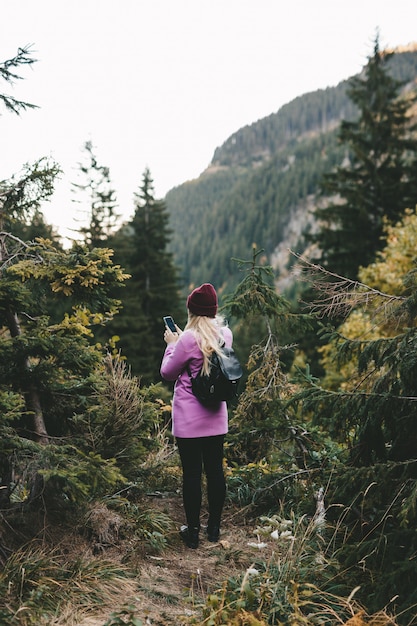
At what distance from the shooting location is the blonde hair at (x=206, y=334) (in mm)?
3549

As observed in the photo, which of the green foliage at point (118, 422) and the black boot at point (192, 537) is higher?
the green foliage at point (118, 422)

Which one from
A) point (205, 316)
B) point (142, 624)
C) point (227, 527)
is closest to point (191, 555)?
point (227, 527)

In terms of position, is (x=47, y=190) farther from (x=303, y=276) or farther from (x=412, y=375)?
(x=412, y=375)

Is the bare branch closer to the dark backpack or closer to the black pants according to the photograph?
the dark backpack

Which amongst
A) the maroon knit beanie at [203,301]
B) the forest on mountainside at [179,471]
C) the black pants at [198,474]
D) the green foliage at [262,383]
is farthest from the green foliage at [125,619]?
the green foliage at [262,383]

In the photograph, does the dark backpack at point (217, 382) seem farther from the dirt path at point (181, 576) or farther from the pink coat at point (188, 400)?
the dirt path at point (181, 576)

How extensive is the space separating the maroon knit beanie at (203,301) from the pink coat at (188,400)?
17 centimetres

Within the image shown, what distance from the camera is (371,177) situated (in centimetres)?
1938

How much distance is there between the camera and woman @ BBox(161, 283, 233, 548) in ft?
11.8

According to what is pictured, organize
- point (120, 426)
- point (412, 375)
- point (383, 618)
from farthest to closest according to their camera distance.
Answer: point (120, 426)
point (412, 375)
point (383, 618)

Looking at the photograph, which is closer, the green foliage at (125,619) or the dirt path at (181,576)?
the green foliage at (125,619)

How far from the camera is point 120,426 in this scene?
13.5 ft

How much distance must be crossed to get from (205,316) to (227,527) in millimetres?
1852

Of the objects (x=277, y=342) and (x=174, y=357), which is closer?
(x=174, y=357)
